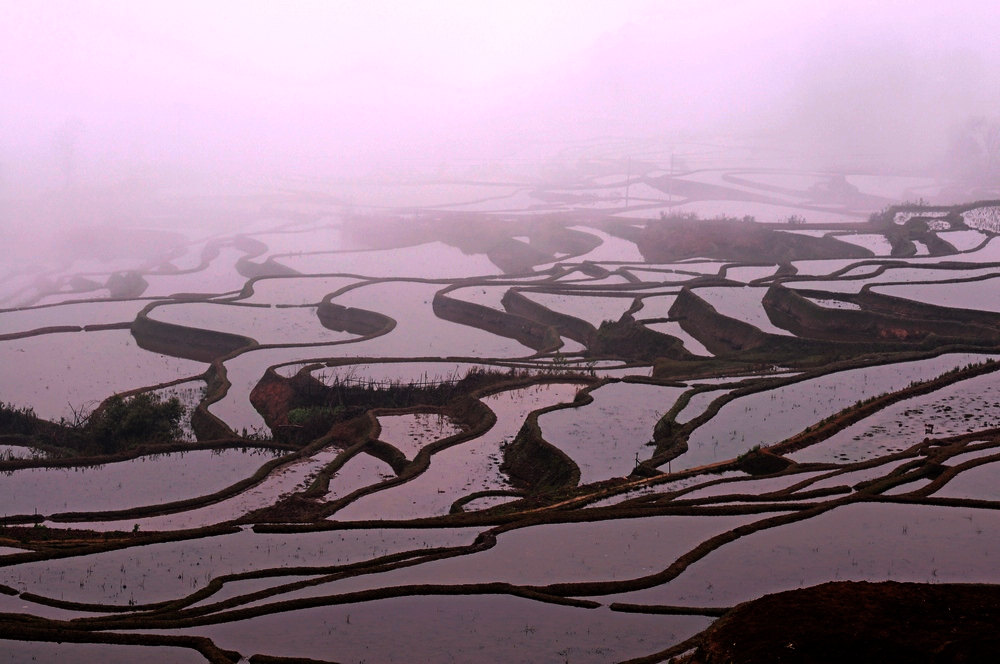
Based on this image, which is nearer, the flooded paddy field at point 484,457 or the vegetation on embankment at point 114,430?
the flooded paddy field at point 484,457

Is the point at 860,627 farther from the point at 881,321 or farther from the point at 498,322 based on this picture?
the point at 498,322

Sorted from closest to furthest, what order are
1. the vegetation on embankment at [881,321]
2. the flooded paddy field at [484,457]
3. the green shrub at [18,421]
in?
the flooded paddy field at [484,457] → the green shrub at [18,421] → the vegetation on embankment at [881,321]

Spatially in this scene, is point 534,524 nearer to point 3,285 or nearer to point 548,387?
point 548,387

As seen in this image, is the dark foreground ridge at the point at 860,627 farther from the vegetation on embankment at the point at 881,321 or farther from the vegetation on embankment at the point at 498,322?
the vegetation on embankment at the point at 498,322

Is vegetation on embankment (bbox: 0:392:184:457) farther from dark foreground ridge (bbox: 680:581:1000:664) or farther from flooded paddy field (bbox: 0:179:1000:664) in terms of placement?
dark foreground ridge (bbox: 680:581:1000:664)

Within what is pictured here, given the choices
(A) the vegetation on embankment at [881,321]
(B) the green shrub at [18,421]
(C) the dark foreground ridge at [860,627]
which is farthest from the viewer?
(A) the vegetation on embankment at [881,321]

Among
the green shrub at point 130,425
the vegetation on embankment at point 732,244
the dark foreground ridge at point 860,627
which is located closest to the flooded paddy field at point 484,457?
the green shrub at point 130,425

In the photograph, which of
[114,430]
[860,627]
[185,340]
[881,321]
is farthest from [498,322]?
[860,627]

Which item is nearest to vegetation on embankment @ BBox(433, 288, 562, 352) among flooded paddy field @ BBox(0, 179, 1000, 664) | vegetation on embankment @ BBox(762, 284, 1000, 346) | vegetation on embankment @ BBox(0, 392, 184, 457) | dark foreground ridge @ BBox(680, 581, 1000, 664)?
flooded paddy field @ BBox(0, 179, 1000, 664)

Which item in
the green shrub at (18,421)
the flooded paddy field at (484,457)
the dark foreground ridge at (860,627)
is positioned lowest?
the green shrub at (18,421)
